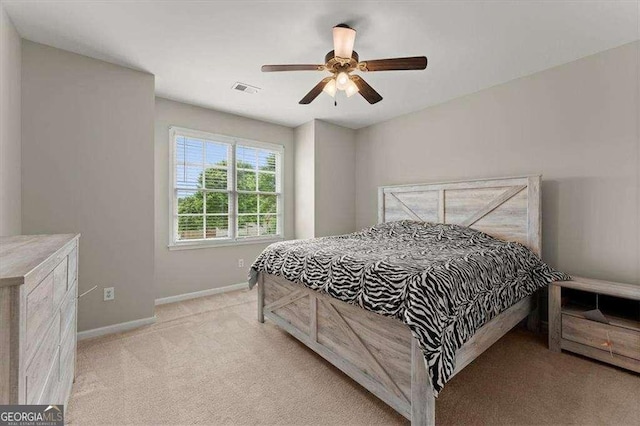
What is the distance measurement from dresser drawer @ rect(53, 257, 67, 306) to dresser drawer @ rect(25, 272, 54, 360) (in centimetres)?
7

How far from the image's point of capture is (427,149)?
12.9 ft

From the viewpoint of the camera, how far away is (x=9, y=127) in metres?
2.13

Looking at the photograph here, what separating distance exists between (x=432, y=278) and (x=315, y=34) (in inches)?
82.0

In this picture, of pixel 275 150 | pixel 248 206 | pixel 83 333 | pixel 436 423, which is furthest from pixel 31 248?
pixel 275 150

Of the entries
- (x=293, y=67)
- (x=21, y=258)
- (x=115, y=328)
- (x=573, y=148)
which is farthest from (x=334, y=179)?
(x=21, y=258)

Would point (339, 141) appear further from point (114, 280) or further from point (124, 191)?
point (114, 280)

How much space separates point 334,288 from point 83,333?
245 centimetres

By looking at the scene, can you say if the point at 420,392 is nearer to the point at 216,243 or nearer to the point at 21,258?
the point at 21,258

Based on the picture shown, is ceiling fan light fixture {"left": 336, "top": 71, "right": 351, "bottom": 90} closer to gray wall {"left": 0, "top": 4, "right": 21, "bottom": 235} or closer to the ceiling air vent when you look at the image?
the ceiling air vent

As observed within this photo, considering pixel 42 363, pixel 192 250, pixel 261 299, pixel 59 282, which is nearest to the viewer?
pixel 42 363

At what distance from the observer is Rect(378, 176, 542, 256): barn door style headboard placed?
2799 mm

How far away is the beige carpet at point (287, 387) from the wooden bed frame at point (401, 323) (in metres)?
0.17

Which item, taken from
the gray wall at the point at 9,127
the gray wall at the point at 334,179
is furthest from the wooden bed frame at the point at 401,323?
the gray wall at the point at 9,127

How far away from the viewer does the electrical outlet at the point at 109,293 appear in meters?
2.74
